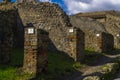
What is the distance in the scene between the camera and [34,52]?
12852 millimetres

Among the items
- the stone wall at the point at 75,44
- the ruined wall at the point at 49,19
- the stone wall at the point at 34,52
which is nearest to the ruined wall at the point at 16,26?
the ruined wall at the point at 49,19

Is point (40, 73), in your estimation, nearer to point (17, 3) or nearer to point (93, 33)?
point (17, 3)

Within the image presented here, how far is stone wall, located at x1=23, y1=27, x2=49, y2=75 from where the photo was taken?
41.8 feet

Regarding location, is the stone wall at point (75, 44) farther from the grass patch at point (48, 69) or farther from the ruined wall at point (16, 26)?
the ruined wall at point (16, 26)

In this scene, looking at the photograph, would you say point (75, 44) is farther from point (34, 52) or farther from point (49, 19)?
point (34, 52)

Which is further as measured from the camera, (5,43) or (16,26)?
(16,26)

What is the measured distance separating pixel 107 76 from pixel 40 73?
3.07m

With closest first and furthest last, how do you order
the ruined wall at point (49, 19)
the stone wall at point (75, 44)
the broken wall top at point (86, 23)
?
the stone wall at point (75, 44)
the ruined wall at point (49, 19)
the broken wall top at point (86, 23)

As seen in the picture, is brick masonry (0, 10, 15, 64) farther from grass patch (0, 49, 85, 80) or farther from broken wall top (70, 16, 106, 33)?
broken wall top (70, 16, 106, 33)

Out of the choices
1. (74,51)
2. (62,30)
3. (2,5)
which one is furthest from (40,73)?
(2,5)

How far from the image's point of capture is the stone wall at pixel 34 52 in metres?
12.7

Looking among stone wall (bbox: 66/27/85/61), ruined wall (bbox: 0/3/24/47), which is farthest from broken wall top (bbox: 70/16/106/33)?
stone wall (bbox: 66/27/85/61)

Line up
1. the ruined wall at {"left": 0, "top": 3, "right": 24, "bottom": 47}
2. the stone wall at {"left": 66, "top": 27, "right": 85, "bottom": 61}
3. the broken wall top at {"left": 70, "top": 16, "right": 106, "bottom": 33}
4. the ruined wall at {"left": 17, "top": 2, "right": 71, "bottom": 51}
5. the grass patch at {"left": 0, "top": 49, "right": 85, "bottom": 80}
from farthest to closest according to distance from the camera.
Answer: the broken wall top at {"left": 70, "top": 16, "right": 106, "bottom": 33} → the ruined wall at {"left": 17, "top": 2, "right": 71, "bottom": 51} → the ruined wall at {"left": 0, "top": 3, "right": 24, "bottom": 47} → the stone wall at {"left": 66, "top": 27, "right": 85, "bottom": 61} → the grass patch at {"left": 0, "top": 49, "right": 85, "bottom": 80}

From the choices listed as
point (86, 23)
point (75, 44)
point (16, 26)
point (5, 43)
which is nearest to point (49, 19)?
point (16, 26)
